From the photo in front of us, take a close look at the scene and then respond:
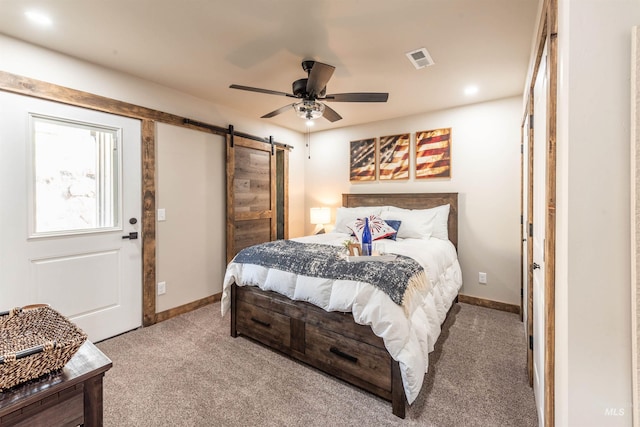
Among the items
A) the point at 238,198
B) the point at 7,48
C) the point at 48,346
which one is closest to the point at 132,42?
the point at 7,48

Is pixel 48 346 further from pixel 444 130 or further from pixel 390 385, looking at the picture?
pixel 444 130

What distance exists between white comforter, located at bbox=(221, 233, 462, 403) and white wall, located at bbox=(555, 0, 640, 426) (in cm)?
89

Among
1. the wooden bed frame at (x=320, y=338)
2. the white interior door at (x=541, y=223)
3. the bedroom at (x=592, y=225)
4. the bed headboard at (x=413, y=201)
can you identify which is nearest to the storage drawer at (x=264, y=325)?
the wooden bed frame at (x=320, y=338)

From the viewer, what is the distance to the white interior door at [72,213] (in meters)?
2.15

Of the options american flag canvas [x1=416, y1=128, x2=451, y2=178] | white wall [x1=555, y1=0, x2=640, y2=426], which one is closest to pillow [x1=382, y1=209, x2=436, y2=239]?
american flag canvas [x1=416, y1=128, x2=451, y2=178]

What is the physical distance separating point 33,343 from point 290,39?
221 centimetres

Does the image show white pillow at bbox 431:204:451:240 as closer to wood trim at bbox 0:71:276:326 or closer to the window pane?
wood trim at bbox 0:71:276:326

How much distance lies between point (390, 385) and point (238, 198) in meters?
2.82

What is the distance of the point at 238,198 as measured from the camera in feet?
12.5

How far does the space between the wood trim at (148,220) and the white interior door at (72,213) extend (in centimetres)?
5

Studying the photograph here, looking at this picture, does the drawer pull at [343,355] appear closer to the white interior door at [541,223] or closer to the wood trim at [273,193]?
the white interior door at [541,223]

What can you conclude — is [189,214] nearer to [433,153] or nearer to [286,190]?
[286,190]

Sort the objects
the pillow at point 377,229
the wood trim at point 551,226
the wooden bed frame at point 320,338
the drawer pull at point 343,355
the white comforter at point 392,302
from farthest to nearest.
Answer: the pillow at point 377,229, the drawer pull at point 343,355, the wooden bed frame at point 320,338, the white comforter at point 392,302, the wood trim at point 551,226

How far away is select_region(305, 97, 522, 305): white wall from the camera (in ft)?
10.7
